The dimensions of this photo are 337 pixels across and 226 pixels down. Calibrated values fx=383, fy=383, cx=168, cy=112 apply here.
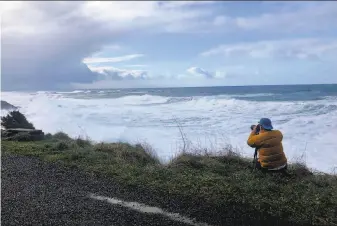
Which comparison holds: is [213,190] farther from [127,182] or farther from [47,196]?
[47,196]

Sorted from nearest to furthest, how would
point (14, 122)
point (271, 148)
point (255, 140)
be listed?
1. point (271, 148)
2. point (255, 140)
3. point (14, 122)

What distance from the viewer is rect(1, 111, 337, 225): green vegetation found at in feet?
16.8

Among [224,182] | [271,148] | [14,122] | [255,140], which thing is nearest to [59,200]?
[224,182]

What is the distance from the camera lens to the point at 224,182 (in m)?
6.32

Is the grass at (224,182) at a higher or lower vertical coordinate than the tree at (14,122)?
lower

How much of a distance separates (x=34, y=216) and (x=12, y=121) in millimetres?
9486

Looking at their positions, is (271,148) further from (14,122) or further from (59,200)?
(14,122)

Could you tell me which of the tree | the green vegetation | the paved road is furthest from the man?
the tree

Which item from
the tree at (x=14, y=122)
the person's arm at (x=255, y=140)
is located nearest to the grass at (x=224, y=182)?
the person's arm at (x=255, y=140)

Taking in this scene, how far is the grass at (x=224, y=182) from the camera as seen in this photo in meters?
Answer: 5.13

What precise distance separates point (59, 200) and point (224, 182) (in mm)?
2629

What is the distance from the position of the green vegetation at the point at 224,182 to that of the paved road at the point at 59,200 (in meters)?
0.49

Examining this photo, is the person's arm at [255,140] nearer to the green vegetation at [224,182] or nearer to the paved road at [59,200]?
the green vegetation at [224,182]

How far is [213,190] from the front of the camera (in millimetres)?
6016
